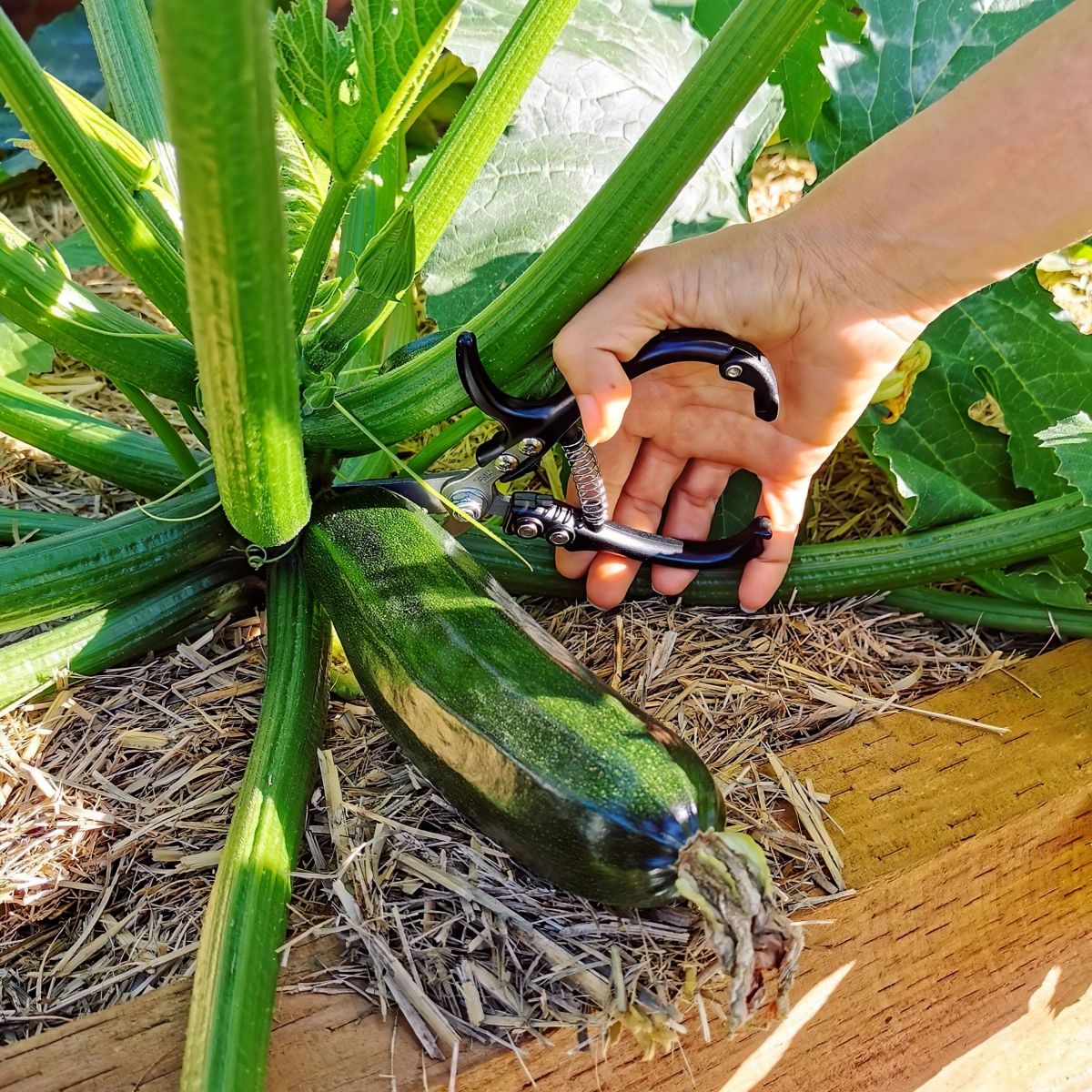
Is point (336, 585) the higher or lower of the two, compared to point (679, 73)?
lower

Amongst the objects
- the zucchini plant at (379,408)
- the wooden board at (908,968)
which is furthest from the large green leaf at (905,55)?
the wooden board at (908,968)

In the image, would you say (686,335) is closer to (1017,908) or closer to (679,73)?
(679,73)

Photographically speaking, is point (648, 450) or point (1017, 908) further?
point (648, 450)

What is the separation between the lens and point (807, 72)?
→ 71.4 inches

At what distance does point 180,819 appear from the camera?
121cm

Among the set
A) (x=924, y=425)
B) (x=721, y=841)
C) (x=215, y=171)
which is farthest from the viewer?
(x=924, y=425)

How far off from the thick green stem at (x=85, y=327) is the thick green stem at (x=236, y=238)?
0.34 metres

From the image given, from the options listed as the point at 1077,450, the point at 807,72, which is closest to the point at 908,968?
the point at 1077,450

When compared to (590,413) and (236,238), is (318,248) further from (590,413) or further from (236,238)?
(236,238)

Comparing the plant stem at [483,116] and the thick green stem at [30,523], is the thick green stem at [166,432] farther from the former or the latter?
the plant stem at [483,116]

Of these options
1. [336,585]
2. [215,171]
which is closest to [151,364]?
[336,585]

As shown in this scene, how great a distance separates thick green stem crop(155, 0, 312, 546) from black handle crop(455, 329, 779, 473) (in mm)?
275

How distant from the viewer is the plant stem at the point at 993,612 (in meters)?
1.57

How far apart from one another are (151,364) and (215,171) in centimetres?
70
